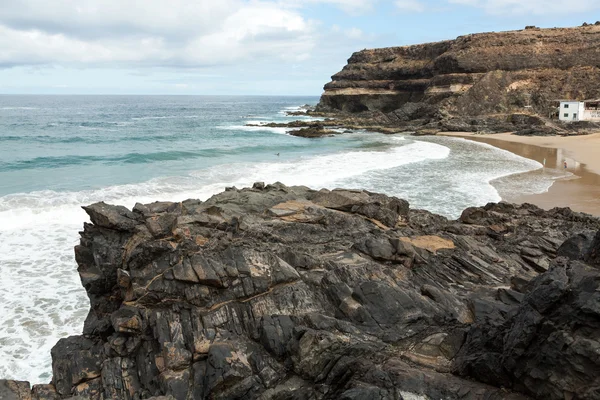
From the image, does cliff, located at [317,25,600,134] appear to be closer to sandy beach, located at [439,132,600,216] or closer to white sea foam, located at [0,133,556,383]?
sandy beach, located at [439,132,600,216]

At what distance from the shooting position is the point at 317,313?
23.9 ft

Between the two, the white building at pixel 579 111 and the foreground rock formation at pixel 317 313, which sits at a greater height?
the white building at pixel 579 111

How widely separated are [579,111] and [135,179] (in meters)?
50.5

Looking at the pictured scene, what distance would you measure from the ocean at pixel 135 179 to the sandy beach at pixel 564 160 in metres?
1.28

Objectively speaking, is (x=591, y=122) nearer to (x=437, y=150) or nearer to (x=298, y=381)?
(x=437, y=150)

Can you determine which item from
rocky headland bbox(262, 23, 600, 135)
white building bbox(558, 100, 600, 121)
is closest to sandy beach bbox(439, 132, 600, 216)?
rocky headland bbox(262, 23, 600, 135)

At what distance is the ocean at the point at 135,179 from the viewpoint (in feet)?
36.9

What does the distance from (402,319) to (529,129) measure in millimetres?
50335

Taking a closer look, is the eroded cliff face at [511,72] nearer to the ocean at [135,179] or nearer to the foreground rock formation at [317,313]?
the ocean at [135,179]

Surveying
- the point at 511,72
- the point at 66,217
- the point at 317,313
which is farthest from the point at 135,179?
the point at 511,72

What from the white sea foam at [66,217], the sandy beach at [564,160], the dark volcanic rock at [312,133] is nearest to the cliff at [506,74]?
the sandy beach at [564,160]

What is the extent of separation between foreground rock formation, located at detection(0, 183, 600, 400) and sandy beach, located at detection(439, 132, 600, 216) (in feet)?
33.3

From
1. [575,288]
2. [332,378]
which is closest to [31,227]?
[332,378]

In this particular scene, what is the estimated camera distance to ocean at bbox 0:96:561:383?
1124cm
